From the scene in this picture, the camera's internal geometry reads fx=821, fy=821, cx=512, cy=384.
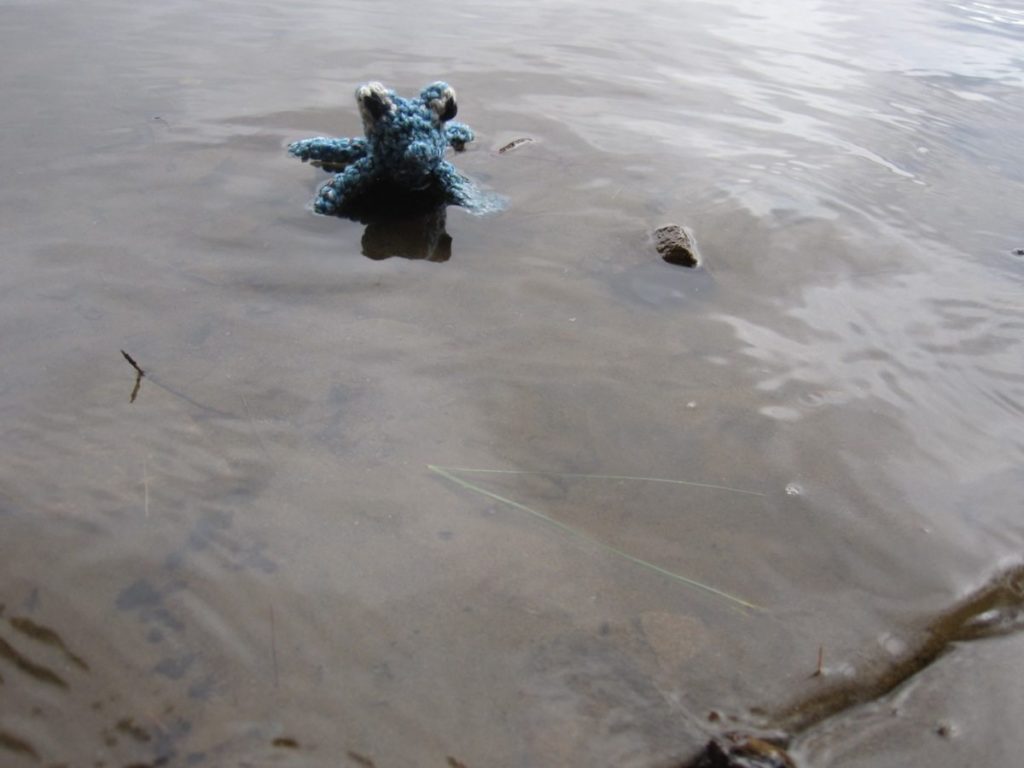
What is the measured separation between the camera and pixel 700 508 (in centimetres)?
204

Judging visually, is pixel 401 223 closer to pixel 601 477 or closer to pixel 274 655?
pixel 601 477

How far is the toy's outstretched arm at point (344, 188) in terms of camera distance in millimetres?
3213

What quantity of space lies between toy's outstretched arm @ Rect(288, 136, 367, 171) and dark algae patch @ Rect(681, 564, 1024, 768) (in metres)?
2.73

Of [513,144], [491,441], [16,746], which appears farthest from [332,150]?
[16,746]

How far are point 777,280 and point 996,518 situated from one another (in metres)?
1.22

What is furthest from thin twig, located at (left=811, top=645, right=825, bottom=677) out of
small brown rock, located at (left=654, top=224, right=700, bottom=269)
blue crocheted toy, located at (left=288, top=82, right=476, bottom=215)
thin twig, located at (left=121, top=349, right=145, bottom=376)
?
blue crocheted toy, located at (left=288, top=82, right=476, bottom=215)

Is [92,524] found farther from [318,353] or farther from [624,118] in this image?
[624,118]

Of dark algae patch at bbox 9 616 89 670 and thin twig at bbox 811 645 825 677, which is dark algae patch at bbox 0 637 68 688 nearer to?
dark algae patch at bbox 9 616 89 670

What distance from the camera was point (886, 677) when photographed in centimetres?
168

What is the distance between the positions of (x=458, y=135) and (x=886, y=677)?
9.92 ft

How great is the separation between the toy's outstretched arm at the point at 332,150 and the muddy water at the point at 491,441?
14cm

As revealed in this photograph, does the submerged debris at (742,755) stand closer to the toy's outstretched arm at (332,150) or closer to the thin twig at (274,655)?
the thin twig at (274,655)

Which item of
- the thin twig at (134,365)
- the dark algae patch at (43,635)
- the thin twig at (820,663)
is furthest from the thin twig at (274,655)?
the thin twig at (820,663)

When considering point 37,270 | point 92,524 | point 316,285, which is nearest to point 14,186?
point 37,270
